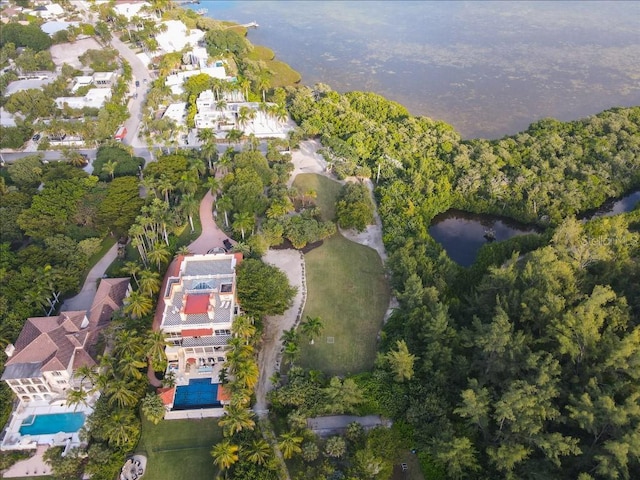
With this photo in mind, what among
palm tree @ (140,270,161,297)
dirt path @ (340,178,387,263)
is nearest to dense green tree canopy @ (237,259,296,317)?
palm tree @ (140,270,161,297)

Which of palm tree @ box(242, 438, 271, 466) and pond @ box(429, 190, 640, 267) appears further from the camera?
pond @ box(429, 190, 640, 267)

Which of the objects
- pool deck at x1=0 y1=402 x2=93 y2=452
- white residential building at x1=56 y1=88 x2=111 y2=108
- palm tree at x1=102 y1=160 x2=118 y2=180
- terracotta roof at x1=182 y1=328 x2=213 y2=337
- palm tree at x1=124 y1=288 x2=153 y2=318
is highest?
white residential building at x1=56 y1=88 x2=111 y2=108

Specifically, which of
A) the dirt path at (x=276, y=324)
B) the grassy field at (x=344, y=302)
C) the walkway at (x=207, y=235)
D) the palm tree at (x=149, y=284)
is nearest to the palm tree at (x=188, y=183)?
the walkway at (x=207, y=235)

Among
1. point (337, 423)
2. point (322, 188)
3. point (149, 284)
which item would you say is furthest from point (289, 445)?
point (322, 188)

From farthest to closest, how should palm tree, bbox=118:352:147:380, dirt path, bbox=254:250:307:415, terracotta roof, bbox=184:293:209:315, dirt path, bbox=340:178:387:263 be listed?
dirt path, bbox=340:178:387:263
dirt path, bbox=254:250:307:415
terracotta roof, bbox=184:293:209:315
palm tree, bbox=118:352:147:380

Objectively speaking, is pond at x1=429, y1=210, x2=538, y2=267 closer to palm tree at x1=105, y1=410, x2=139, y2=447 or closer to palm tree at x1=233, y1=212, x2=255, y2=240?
palm tree at x1=233, y1=212, x2=255, y2=240

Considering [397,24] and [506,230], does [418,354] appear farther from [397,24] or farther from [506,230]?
[397,24]

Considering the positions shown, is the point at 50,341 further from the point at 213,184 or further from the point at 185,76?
the point at 185,76

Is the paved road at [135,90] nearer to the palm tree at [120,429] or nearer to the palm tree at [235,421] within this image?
the palm tree at [120,429]
